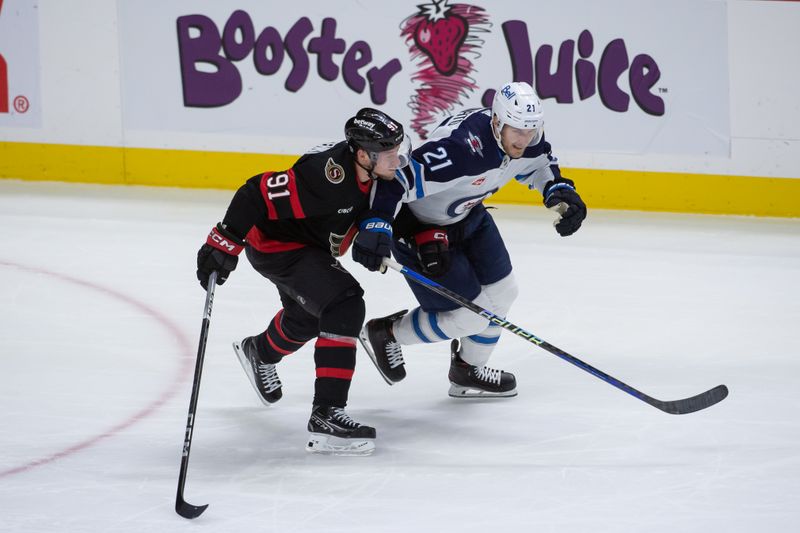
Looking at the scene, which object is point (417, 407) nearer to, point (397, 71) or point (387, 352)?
point (387, 352)

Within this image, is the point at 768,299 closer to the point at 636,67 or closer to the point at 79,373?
the point at 636,67

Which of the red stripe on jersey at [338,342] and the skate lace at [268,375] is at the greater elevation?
the red stripe on jersey at [338,342]

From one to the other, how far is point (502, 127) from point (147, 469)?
58.8 inches

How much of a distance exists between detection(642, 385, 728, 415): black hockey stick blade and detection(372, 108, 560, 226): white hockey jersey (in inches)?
35.5

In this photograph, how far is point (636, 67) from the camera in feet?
22.6

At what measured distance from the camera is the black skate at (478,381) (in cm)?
399

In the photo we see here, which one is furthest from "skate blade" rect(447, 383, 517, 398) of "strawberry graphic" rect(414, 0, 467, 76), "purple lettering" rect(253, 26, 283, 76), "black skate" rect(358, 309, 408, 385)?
"purple lettering" rect(253, 26, 283, 76)

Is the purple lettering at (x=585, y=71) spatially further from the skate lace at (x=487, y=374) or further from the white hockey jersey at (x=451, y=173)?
the skate lace at (x=487, y=374)

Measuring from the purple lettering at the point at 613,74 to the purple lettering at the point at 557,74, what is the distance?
19cm

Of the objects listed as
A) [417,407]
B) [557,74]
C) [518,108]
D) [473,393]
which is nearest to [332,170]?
[518,108]

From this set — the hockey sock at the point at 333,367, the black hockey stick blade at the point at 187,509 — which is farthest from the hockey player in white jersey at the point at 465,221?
the black hockey stick blade at the point at 187,509

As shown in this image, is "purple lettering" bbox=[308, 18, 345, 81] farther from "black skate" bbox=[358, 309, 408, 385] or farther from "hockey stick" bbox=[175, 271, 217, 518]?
"hockey stick" bbox=[175, 271, 217, 518]

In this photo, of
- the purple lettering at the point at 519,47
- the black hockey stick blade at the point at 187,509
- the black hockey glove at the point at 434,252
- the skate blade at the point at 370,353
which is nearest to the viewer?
the black hockey stick blade at the point at 187,509

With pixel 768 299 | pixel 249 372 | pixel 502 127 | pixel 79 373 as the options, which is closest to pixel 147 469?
pixel 249 372
